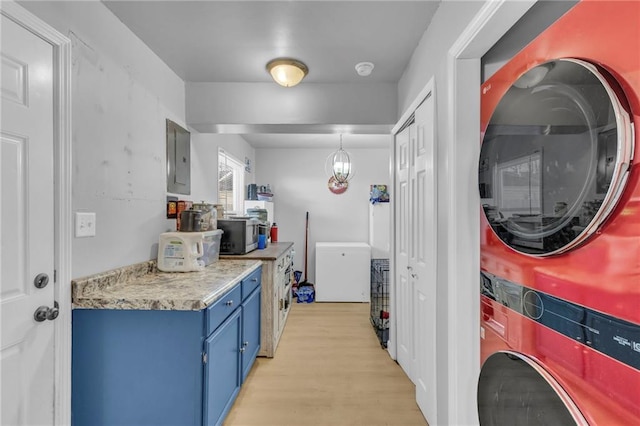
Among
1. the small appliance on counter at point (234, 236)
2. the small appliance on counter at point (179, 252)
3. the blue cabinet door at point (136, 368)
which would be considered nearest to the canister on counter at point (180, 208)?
the small appliance on counter at point (179, 252)

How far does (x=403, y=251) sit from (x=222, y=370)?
149 centimetres

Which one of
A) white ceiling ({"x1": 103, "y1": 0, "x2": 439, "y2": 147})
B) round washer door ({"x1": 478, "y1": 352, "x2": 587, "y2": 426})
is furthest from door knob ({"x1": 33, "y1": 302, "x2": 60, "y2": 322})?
round washer door ({"x1": 478, "y1": 352, "x2": 587, "y2": 426})

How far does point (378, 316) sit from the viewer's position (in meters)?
3.18

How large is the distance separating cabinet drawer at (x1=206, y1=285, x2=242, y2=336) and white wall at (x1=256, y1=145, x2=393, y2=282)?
9.30ft

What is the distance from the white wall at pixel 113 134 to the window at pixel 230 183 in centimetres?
130

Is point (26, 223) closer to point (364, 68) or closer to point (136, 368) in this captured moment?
point (136, 368)

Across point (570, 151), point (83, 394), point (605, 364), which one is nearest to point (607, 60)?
point (570, 151)

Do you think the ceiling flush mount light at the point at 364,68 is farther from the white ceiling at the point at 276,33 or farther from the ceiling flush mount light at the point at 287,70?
the ceiling flush mount light at the point at 287,70

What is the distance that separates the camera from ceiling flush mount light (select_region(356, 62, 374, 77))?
6.75ft

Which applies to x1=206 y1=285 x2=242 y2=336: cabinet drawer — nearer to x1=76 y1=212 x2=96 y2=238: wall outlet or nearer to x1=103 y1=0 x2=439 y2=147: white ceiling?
x1=76 y1=212 x2=96 y2=238: wall outlet

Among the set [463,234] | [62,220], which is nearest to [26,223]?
[62,220]

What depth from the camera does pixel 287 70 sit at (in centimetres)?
203

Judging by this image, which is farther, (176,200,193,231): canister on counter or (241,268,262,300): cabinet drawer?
(176,200,193,231): canister on counter

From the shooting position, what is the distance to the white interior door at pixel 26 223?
1.08m
